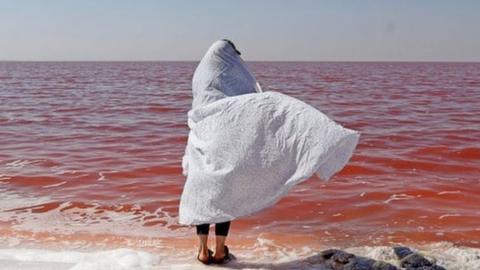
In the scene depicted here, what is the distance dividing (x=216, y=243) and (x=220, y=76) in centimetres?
116

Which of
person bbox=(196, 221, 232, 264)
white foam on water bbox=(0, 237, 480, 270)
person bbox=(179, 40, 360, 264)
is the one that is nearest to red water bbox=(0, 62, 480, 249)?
white foam on water bbox=(0, 237, 480, 270)

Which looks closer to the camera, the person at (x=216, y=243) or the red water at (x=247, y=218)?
the person at (x=216, y=243)

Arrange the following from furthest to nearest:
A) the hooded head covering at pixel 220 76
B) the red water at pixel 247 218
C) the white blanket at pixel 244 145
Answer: the red water at pixel 247 218 < the hooded head covering at pixel 220 76 < the white blanket at pixel 244 145

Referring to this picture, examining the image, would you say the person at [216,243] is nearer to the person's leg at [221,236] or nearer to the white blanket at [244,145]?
the person's leg at [221,236]

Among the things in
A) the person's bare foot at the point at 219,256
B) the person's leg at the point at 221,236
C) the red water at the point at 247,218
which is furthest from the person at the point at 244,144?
the red water at the point at 247,218

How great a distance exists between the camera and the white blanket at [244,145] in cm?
338

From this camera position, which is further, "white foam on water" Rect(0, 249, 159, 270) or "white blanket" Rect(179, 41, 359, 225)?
"white foam on water" Rect(0, 249, 159, 270)

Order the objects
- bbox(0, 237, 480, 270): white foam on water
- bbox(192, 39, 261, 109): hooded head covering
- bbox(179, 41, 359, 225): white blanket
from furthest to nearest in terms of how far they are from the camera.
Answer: bbox(0, 237, 480, 270): white foam on water
bbox(192, 39, 261, 109): hooded head covering
bbox(179, 41, 359, 225): white blanket

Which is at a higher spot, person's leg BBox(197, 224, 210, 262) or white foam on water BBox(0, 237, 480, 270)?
person's leg BBox(197, 224, 210, 262)

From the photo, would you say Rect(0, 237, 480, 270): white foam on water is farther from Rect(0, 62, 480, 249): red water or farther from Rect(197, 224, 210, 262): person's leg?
Rect(0, 62, 480, 249): red water

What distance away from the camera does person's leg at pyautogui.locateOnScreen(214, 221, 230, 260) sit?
391cm

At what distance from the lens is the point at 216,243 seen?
3.99m

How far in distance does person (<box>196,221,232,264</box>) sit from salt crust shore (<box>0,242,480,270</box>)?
0.21ft

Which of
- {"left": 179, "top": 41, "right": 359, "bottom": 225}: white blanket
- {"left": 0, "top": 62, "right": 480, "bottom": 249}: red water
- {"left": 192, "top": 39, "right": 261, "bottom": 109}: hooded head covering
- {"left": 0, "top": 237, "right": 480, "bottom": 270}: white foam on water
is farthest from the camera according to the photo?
{"left": 0, "top": 62, "right": 480, "bottom": 249}: red water
